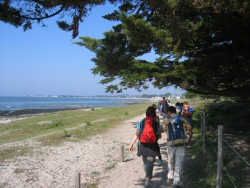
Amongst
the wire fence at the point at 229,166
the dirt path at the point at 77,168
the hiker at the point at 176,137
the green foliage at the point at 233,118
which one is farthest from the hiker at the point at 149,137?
the green foliage at the point at 233,118

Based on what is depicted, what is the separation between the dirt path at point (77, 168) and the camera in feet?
27.8

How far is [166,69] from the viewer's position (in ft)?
38.4

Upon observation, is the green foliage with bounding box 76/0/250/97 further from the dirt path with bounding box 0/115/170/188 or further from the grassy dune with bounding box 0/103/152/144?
the grassy dune with bounding box 0/103/152/144

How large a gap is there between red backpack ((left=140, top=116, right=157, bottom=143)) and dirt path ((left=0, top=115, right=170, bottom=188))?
1359mm

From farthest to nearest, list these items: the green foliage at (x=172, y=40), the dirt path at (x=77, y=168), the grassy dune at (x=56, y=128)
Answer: the grassy dune at (x=56, y=128) < the dirt path at (x=77, y=168) < the green foliage at (x=172, y=40)

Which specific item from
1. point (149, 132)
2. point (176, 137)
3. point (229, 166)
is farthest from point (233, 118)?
point (149, 132)

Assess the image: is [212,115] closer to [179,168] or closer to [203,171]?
[203,171]

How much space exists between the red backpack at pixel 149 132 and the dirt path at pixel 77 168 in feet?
4.46

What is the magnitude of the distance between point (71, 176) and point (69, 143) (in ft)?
17.9

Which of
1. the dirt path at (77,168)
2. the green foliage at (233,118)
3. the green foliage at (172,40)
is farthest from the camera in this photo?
the green foliage at (233,118)

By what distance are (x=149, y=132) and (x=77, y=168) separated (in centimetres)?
441

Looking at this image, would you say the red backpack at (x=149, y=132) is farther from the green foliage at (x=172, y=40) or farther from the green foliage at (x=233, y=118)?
the green foliage at (x=233, y=118)

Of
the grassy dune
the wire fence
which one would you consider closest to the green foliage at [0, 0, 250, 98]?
the wire fence

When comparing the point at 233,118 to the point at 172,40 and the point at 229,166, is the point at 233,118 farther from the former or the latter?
the point at 172,40
